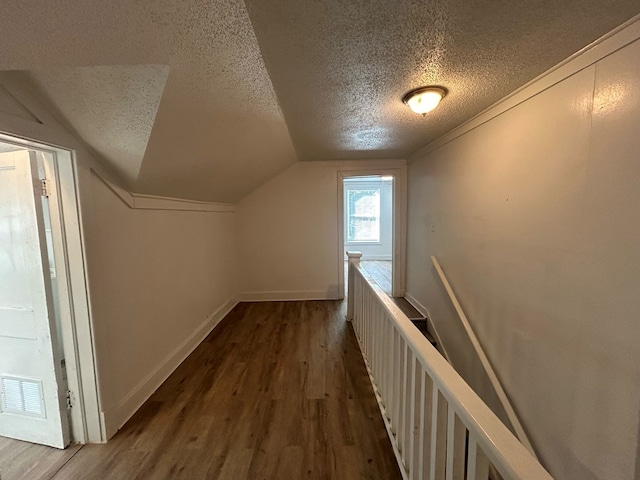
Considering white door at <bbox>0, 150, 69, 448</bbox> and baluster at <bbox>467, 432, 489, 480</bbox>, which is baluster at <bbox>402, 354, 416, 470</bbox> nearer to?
Result: baluster at <bbox>467, 432, 489, 480</bbox>

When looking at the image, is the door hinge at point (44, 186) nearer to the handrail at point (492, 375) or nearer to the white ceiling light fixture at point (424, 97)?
the white ceiling light fixture at point (424, 97)

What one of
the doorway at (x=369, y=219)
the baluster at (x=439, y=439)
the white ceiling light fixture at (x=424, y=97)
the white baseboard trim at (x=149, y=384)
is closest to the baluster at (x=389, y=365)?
the baluster at (x=439, y=439)

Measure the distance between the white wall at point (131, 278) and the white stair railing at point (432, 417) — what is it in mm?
1719

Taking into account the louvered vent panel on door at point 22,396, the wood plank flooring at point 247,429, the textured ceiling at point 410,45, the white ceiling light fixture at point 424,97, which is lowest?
the wood plank flooring at point 247,429

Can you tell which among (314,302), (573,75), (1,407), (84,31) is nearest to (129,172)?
(84,31)

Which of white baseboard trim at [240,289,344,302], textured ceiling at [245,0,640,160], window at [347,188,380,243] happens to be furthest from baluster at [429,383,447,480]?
window at [347,188,380,243]

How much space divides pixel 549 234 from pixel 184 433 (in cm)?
250

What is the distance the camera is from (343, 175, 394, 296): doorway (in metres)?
7.73

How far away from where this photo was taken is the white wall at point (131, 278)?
1477 mm

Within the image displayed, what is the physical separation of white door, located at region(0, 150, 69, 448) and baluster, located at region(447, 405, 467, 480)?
6.80 ft

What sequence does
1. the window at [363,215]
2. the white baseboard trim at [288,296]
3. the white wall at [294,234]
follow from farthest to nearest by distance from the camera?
the window at [363,215], the white baseboard trim at [288,296], the white wall at [294,234]

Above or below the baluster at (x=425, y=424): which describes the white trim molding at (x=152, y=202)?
above

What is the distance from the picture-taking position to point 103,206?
162cm

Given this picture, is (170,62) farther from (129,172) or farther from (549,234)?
(549,234)
